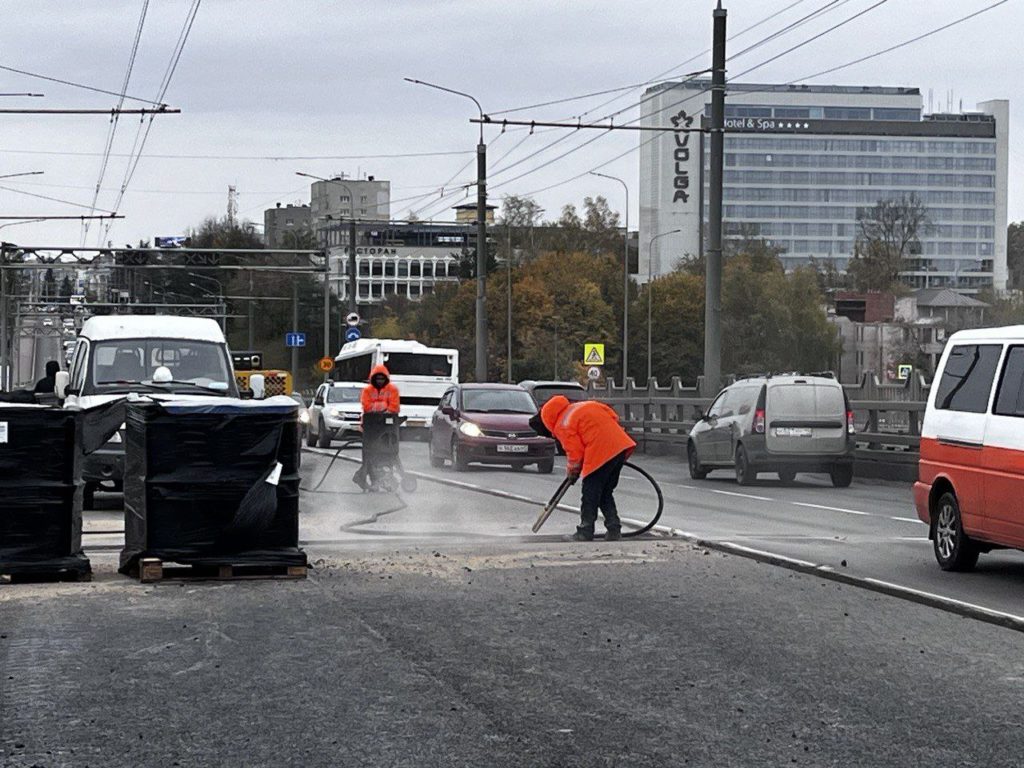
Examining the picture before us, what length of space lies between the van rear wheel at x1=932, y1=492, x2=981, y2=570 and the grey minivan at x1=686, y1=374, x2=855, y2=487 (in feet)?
42.1

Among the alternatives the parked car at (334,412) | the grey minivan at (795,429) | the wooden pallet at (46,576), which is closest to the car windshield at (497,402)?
the grey minivan at (795,429)

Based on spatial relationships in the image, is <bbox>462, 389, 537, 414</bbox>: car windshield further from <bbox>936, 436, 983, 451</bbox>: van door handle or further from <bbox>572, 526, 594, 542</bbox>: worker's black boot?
<bbox>936, 436, 983, 451</bbox>: van door handle

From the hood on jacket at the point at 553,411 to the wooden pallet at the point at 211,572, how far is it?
152 inches

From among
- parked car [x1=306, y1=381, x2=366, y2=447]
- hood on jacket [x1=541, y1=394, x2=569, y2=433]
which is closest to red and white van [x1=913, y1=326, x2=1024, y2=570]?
hood on jacket [x1=541, y1=394, x2=569, y2=433]

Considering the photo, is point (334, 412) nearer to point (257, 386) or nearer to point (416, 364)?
point (416, 364)

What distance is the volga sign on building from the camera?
7480 inches

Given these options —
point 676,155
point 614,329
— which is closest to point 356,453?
point 614,329

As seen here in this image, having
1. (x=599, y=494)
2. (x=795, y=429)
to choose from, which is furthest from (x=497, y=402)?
(x=599, y=494)

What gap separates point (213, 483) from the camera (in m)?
12.3

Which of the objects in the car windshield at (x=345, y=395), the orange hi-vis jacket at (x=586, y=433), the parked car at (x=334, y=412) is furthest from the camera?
the car windshield at (x=345, y=395)

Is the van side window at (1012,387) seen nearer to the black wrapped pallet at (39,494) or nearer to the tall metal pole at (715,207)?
the black wrapped pallet at (39,494)

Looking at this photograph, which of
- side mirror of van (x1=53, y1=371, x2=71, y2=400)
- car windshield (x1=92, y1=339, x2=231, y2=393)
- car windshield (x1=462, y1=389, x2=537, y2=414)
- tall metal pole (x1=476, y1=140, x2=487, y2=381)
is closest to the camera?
side mirror of van (x1=53, y1=371, x2=71, y2=400)

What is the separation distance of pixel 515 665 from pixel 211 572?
4258 millimetres

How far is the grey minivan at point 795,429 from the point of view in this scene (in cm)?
2662
